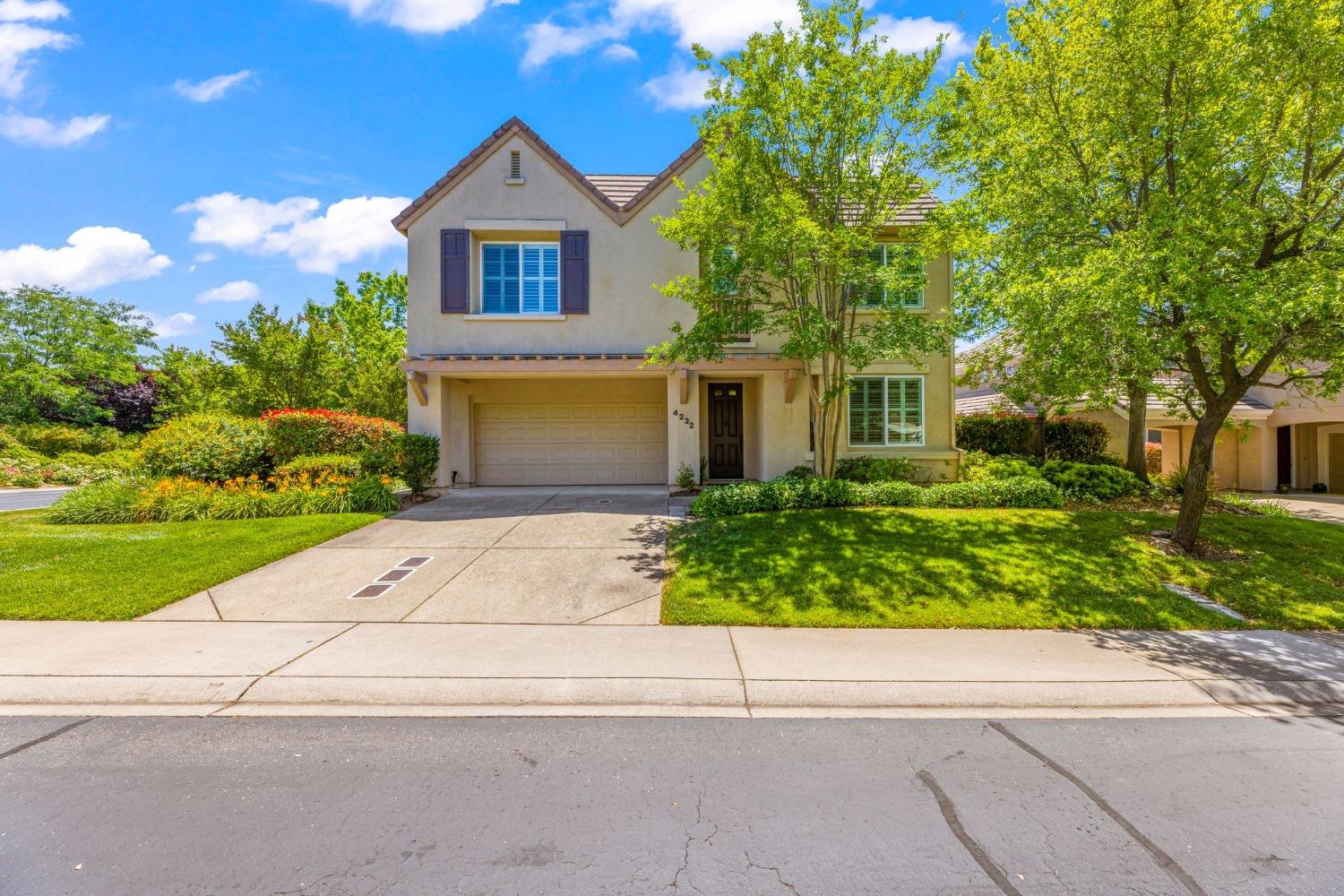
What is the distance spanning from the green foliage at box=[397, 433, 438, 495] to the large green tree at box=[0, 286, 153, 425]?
25697 mm

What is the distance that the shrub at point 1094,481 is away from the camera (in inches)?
456

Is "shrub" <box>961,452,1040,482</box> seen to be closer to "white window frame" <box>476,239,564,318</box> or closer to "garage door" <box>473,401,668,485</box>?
"garage door" <box>473,401,668,485</box>

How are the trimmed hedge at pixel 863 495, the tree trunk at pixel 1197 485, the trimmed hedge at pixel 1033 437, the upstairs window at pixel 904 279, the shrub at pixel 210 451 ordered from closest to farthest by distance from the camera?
the tree trunk at pixel 1197 485 → the upstairs window at pixel 904 279 → the trimmed hedge at pixel 863 495 → the shrub at pixel 210 451 → the trimmed hedge at pixel 1033 437

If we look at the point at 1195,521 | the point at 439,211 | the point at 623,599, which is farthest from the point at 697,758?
the point at 439,211

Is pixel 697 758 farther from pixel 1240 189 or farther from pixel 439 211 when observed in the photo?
pixel 439 211

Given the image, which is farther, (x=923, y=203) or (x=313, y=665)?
(x=923, y=203)

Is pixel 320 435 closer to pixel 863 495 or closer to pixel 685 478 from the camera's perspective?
pixel 685 478

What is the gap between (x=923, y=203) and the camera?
45.8ft

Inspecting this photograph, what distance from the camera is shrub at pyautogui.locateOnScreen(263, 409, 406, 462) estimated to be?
1345 cm

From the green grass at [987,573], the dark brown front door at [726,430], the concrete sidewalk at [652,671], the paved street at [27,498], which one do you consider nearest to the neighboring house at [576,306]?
the dark brown front door at [726,430]

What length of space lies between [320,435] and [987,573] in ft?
46.1

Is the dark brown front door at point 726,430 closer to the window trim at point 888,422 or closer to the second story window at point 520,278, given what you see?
the window trim at point 888,422

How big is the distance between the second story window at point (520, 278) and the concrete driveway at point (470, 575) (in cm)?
518

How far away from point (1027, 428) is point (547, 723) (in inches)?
579
